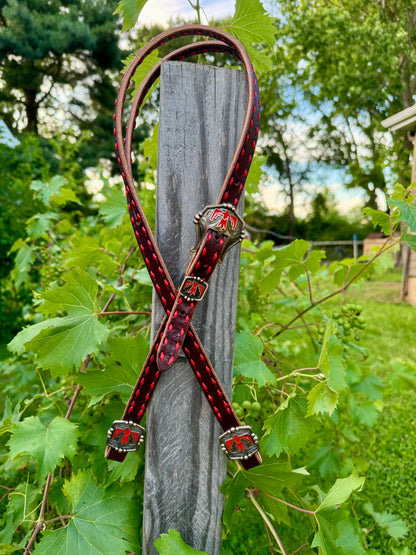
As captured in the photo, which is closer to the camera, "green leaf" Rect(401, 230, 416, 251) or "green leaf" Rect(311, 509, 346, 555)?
"green leaf" Rect(311, 509, 346, 555)

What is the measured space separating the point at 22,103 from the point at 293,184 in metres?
20.2

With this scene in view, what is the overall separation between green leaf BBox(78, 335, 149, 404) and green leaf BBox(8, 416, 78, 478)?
118 millimetres

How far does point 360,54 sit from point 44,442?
19.5 m

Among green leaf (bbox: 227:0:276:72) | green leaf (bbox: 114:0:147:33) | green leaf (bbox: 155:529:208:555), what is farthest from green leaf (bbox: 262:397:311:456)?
green leaf (bbox: 114:0:147:33)

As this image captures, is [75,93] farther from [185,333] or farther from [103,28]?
[185,333]

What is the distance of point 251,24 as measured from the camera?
3.85 feet

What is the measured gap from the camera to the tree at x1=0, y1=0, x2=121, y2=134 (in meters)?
13.8

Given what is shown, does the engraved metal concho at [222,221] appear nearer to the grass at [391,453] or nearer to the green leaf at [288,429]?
the green leaf at [288,429]

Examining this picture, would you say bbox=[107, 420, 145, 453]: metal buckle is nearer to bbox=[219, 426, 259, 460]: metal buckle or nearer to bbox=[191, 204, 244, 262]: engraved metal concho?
bbox=[219, 426, 259, 460]: metal buckle

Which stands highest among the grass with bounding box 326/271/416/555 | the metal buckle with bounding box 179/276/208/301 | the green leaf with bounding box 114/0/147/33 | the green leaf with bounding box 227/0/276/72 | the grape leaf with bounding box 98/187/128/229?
the green leaf with bounding box 114/0/147/33

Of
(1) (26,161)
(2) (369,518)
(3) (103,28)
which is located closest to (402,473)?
(2) (369,518)

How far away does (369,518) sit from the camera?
243 centimetres

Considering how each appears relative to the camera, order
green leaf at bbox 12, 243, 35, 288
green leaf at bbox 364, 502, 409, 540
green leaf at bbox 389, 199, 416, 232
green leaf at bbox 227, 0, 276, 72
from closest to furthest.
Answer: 1. green leaf at bbox 227, 0, 276, 72
2. green leaf at bbox 389, 199, 416, 232
3. green leaf at bbox 364, 502, 409, 540
4. green leaf at bbox 12, 243, 35, 288

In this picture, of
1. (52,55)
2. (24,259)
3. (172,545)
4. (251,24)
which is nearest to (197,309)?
(172,545)
